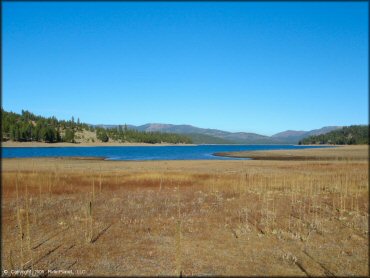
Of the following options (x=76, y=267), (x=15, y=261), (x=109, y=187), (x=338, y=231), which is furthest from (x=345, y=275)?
(x=109, y=187)

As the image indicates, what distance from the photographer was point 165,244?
15742 mm

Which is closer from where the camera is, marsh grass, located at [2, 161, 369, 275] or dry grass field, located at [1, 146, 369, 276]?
dry grass field, located at [1, 146, 369, 276]

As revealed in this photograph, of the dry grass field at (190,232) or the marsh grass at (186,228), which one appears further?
the marsh grass at (186,228)

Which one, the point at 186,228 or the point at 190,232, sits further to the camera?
the point at 186,228

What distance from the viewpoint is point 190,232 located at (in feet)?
58.1

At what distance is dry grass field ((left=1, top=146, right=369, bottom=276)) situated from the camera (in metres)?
13.1

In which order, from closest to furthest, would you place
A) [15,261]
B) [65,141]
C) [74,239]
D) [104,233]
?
[15,261]
[74,239]
[104,233]
[65,141]

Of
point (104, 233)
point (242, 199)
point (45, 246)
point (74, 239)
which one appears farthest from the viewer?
point (242, 199)

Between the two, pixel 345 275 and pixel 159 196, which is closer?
pixel 345 275

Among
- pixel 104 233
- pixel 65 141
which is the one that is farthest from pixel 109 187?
pixel 65 141

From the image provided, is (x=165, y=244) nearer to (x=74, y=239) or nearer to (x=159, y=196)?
(x=74, y=239)

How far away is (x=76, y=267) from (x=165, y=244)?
4.41m

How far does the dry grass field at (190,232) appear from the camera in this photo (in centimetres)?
1305

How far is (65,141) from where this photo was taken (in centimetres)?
18975
